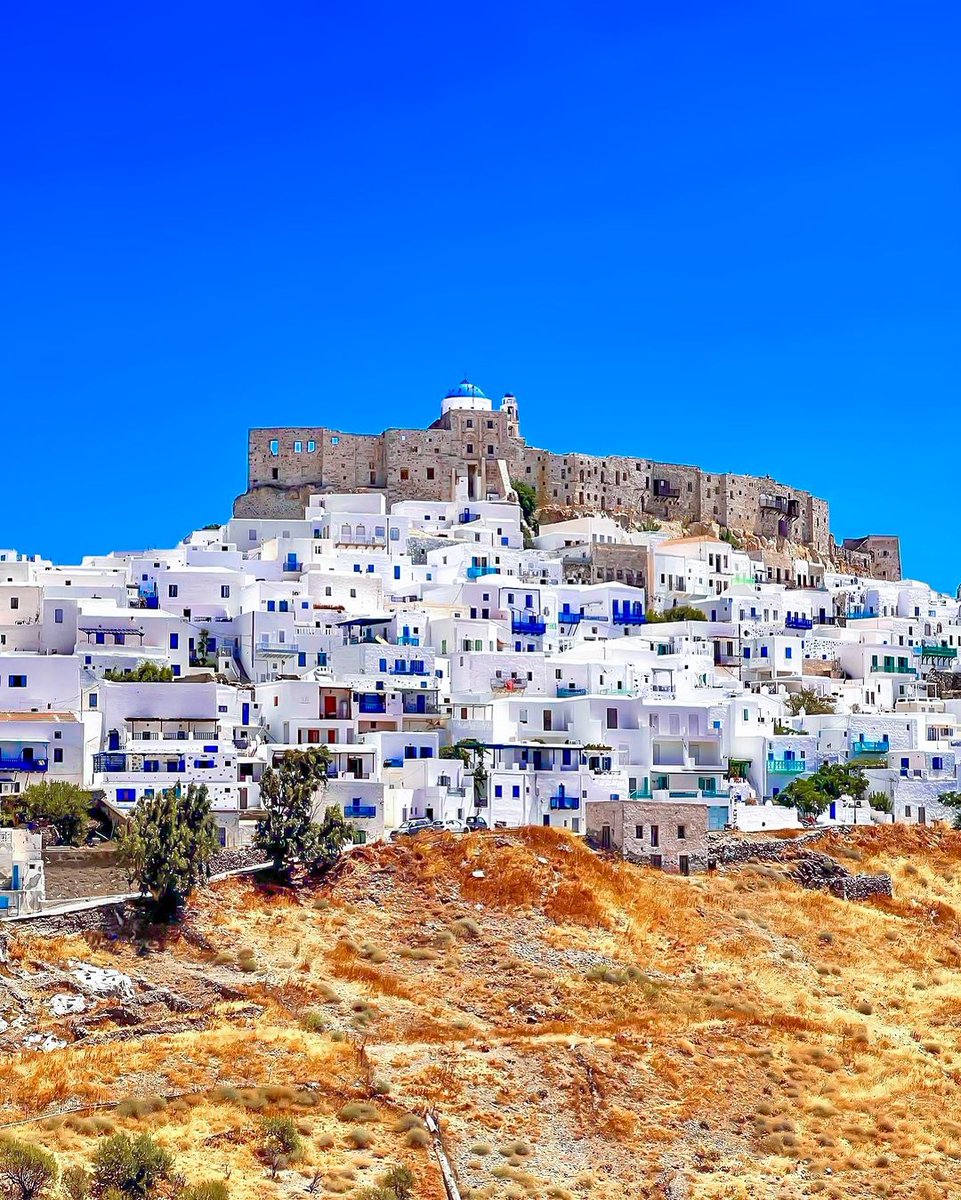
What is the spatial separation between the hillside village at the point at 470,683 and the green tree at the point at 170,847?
235 cm

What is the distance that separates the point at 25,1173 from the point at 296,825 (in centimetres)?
1557

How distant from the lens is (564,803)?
5459 centimetres

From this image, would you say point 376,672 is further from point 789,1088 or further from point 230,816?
point 789,1088

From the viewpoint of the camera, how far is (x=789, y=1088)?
Answer: 1582 inches

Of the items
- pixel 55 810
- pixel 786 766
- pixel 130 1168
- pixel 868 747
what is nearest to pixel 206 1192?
pixel 130 1168

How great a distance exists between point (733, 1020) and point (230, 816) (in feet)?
42.3

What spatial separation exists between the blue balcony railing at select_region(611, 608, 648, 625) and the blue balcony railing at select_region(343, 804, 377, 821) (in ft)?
86.5

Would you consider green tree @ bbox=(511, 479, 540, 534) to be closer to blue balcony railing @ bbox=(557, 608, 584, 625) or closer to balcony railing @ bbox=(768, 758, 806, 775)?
blue balcony railing @ bbox=(557, 608, 584, 625)

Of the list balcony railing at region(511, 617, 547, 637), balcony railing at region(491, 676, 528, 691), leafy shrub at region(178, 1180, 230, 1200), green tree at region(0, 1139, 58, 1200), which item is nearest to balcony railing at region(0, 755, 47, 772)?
balcony railing at region(491, 676, 528, 691)

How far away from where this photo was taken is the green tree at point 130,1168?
107 feet

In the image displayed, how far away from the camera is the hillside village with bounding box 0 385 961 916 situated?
5228cm

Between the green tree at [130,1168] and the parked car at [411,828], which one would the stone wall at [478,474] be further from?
the green tree at [130,1168]

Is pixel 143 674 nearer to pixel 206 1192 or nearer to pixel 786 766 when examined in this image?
pixel 786 766

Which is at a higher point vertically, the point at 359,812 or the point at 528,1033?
the point at 359,812
